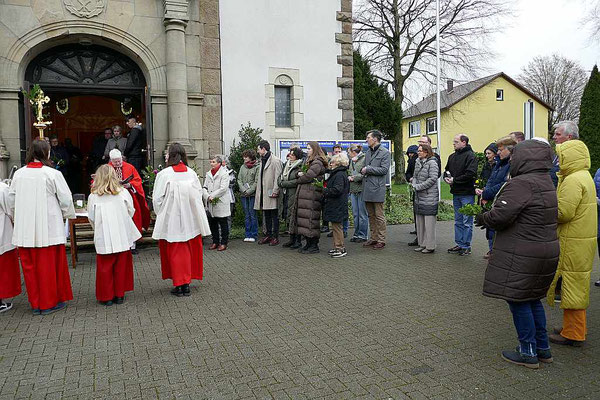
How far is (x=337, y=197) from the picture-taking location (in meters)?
8.45

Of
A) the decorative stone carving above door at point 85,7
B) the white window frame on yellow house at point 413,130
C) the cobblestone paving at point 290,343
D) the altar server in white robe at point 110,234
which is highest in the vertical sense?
the white window frame on yellow house at point 413,130

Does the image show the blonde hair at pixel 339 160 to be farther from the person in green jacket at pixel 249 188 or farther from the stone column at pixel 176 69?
the stone column at pixel 176 69

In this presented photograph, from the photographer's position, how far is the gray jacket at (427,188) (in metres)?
8.44

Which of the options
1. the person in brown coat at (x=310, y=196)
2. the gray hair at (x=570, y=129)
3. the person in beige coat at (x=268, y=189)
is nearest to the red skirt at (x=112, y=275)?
the person in brown coat at (x=310, y=196)

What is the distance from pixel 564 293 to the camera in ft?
13.8

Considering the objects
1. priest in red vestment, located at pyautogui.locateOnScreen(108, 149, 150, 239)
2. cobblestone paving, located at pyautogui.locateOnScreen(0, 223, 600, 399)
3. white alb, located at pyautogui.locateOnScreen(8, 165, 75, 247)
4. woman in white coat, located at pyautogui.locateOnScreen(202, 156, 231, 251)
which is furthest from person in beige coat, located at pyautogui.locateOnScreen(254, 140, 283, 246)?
white alb, located at pyautogui.locateOnScreen(8, 165, 75, 247)

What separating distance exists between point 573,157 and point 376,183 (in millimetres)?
4891

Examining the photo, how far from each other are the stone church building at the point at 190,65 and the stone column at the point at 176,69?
0.07 feet

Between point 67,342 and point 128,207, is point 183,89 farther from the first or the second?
point 67,342

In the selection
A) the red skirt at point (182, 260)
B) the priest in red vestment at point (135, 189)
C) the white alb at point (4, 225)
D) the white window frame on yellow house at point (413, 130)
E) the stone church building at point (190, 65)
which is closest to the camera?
the white alb at point (4, 225)

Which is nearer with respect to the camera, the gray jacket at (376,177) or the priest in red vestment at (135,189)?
the priest in red vestment at (135,189)

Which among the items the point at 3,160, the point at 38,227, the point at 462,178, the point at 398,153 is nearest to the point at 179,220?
the point at 38,227

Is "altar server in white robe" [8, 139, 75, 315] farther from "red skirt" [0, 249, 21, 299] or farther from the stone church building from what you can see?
the stone church building

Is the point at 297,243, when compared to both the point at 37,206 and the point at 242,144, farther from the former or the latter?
the point at 37,206
